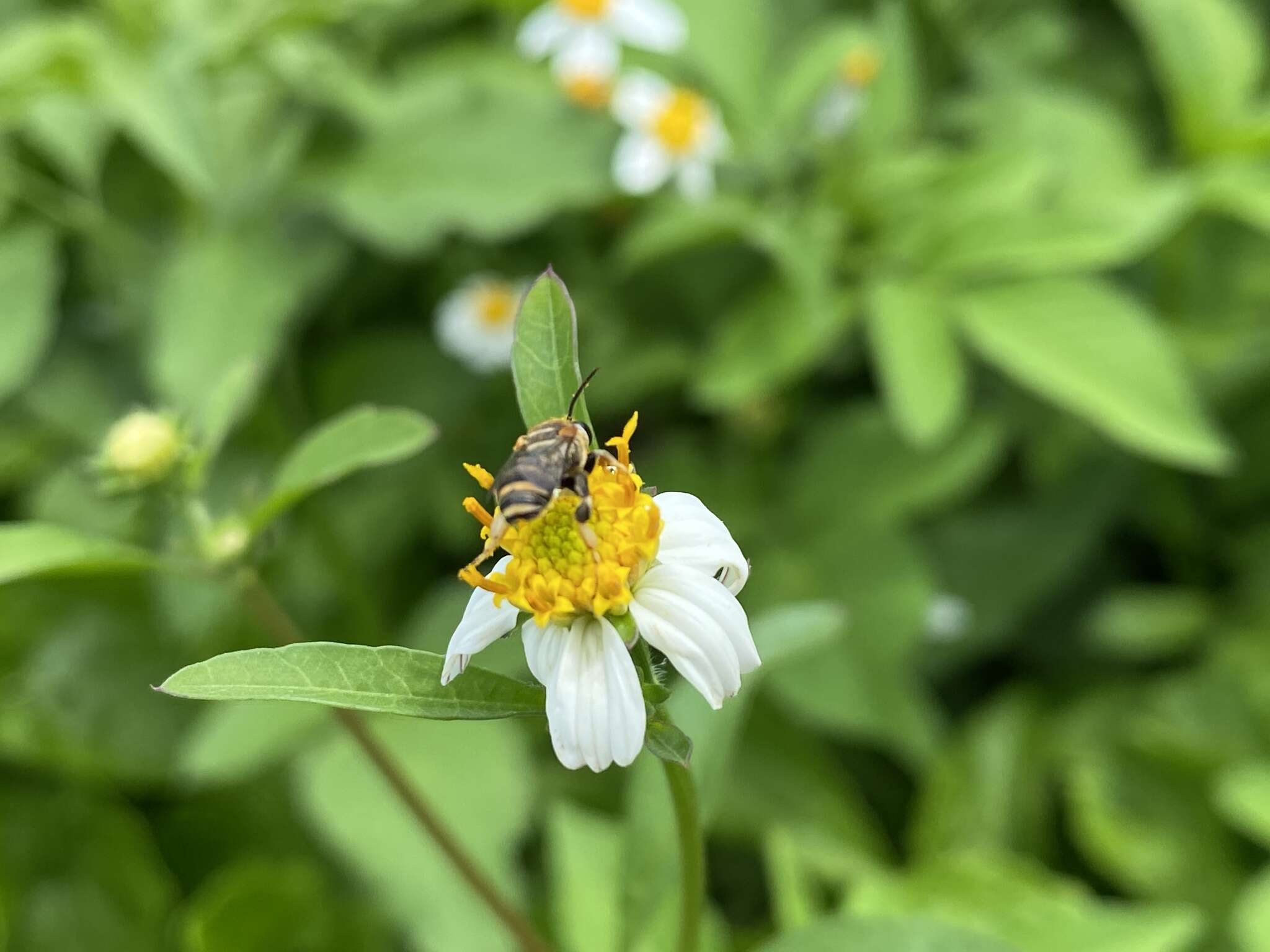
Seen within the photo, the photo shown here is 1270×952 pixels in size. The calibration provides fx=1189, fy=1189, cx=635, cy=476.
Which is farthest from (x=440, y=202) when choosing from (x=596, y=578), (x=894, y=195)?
(x=596, y=578)

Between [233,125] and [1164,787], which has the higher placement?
[233,125]

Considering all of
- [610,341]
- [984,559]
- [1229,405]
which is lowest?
[984,559]

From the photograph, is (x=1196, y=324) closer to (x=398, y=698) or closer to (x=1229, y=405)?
(x=1229, y=405)

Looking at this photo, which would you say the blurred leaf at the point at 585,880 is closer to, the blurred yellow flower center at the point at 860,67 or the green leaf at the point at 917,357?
the green leaf at the point at 917,357

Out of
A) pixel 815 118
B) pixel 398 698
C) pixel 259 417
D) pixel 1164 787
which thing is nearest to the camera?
pixel 398 698

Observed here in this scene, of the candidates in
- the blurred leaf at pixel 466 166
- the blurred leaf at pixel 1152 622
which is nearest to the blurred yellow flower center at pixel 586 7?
the blurred leaf at pixel 466 166

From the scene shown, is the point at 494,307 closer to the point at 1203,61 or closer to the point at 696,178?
→ the point at 696,178
